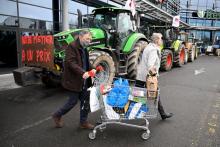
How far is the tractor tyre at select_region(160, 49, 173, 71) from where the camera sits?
14.2m

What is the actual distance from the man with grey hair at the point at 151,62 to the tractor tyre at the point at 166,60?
8584 mm

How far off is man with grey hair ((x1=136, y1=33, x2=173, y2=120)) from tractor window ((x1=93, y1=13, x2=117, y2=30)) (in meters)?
4.12

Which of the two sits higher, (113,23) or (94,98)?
(113,23)

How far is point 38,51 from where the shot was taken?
7590 millimetres

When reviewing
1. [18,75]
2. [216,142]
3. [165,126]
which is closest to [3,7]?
[18,75]

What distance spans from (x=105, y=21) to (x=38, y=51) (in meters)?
3.03

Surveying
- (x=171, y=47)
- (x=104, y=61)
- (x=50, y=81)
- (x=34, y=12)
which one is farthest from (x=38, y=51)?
(x=171, y=47)

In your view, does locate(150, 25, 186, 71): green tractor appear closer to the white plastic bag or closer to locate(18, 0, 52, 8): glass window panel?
locate(18, 0, 52, 8): glass window panel

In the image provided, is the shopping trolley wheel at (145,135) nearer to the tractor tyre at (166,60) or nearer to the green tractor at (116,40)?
the green tractor at (116,40)

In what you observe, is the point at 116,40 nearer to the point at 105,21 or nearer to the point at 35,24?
the point at 105,21

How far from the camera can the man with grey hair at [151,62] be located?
5441 mm

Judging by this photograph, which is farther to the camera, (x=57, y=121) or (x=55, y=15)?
(x=55, y=15)

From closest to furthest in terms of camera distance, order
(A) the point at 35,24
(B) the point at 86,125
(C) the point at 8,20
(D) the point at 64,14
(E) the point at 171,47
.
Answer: (B) the point at 86,125, (C) the point at 8,20, (A) the point at 35,24, (D) the point at 64,14, (E) the point at 171,47

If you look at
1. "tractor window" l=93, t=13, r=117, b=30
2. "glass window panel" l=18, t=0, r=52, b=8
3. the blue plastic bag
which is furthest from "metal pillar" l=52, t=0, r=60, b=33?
the blue plastic bag
